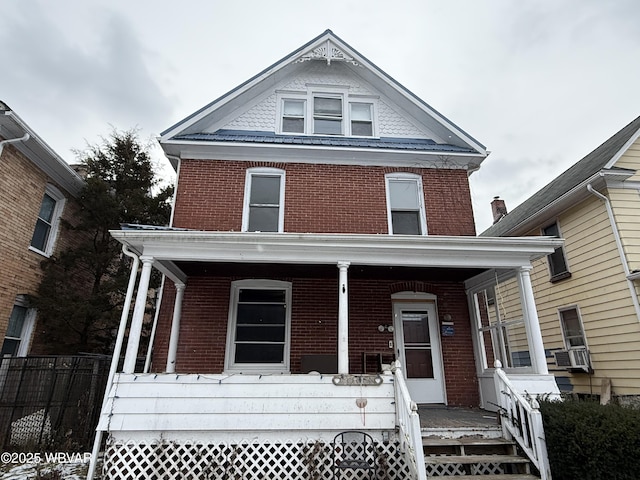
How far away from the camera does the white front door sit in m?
7.75

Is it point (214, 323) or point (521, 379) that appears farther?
point (214, 323)

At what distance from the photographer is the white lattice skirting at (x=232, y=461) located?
5.00m

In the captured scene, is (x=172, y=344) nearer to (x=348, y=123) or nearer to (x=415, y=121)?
(x=348, y=123)

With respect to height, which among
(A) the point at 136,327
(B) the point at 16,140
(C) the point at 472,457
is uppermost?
(B) the point at 16,140

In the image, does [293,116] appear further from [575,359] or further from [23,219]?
[575,359]

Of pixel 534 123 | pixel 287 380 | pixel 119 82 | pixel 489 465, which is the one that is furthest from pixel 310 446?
pixel 119 82

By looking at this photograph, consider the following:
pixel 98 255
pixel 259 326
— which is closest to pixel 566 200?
pixel 259 326

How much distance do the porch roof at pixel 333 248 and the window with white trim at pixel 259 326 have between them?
Answer: 195 cm

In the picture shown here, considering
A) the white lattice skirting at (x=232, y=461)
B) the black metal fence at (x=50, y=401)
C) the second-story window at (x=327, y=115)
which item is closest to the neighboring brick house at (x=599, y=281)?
the second-story window at (x=327, y=115)

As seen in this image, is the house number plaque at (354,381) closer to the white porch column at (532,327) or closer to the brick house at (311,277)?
the brick house at (311,277)

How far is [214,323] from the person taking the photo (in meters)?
7.61

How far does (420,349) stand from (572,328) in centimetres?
529

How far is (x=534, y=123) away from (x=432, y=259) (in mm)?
14324

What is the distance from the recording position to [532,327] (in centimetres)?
614
